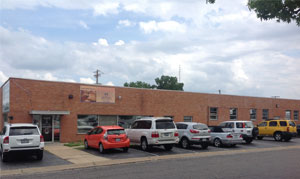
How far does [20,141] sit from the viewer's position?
567 inches

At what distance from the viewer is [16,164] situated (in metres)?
14.2

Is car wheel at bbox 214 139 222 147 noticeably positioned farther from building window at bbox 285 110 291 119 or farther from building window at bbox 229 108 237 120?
building window at bbox 285 110 291 119

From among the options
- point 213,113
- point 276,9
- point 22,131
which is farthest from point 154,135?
point 213,113

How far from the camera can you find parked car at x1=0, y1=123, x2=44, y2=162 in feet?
46.6

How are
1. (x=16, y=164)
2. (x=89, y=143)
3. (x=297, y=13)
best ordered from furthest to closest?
(x=89, y=143) < (x=16, y=164) < (x=297, y=13)

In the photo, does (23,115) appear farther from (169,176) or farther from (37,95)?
(169,176)

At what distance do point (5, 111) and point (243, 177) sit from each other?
1901 cm

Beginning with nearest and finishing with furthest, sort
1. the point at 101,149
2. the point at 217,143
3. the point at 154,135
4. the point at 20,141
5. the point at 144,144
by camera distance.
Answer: the point at 20,141 < the point at 101,149 < the point at 154,135 < the point at 144,144 < the point at 217,143

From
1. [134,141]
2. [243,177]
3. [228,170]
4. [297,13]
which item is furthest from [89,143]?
[297,13]

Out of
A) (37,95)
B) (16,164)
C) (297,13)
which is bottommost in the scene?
(16,164)

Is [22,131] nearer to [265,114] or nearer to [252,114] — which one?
[252,114]

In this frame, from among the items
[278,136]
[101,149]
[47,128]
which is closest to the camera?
[101,149]

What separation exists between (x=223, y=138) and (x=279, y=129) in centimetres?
843

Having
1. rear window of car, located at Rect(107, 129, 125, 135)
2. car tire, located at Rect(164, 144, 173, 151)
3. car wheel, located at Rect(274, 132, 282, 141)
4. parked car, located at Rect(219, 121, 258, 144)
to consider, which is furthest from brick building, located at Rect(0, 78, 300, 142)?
car tire, located at Rect(164, 144, 173, 151)
